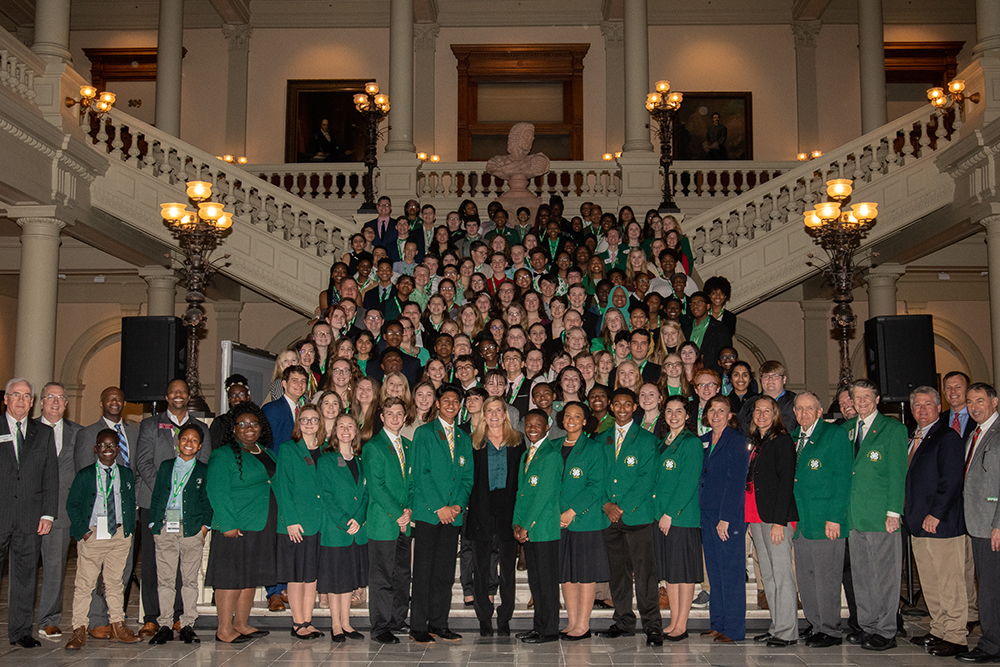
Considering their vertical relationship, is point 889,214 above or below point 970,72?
below

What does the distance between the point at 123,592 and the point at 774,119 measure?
17.2 metres

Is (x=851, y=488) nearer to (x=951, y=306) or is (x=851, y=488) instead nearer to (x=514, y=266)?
(x=514, y=266)

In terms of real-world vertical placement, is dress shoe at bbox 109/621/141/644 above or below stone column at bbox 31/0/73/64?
below

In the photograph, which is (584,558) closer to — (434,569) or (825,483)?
(434,569)

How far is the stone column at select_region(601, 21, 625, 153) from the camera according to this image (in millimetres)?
20094

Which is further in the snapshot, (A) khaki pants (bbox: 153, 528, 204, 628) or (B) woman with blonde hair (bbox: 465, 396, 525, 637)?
(A) khaki pants (bbox: 153, 528, 204, 628)

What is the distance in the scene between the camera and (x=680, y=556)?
21.8ft

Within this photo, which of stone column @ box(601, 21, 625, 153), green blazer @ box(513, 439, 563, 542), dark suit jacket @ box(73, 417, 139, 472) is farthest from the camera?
stone column @ box(601, 21, 625, 153)

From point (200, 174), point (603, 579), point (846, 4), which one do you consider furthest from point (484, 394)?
point (846, 4)

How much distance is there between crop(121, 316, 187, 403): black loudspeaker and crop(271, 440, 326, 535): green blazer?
2.64 metres

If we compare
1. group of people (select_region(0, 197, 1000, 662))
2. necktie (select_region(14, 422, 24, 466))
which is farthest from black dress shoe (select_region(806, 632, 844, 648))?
necktie (select_region(14, 422, 24, 466))

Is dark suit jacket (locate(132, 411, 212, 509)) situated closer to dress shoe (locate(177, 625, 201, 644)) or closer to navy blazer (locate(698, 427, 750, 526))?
dress shoe (locate(177, 625, 201, 644))

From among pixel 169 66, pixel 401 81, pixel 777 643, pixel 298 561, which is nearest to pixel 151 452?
pixel 298 561

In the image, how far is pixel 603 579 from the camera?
6.63 meters
